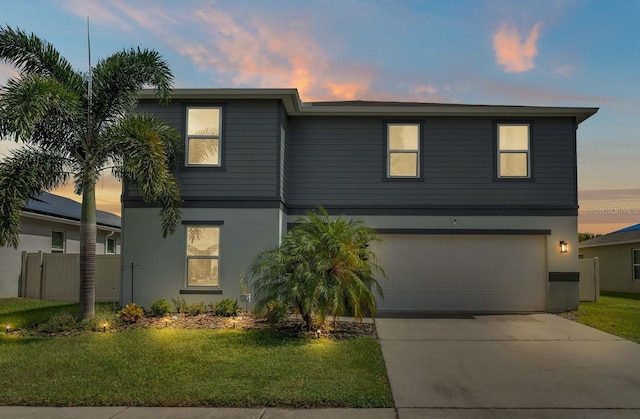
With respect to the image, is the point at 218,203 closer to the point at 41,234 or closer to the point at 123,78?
the point at 123,78

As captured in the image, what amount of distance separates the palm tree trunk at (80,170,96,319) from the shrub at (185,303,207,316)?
2.10 m

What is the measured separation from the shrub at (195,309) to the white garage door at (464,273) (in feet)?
14.9

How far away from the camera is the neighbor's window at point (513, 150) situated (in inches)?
532

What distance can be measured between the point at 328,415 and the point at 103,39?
10.7 metres

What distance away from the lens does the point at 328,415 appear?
18.0 ft

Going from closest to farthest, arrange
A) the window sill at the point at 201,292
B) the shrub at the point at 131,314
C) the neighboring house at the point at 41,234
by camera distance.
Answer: the shrub at the point at 131,314
the window sill at the point at 201,292
the neighboring house at the point at 41,234

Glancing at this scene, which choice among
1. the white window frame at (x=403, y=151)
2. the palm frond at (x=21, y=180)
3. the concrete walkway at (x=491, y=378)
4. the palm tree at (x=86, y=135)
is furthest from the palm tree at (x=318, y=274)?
the palm frond at (x=21, y=180)

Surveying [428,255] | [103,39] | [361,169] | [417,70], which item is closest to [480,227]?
[428,255]

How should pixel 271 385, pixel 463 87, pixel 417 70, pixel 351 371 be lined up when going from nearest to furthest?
pixel 271 385
pixel 351 371
pixel 417 70
pixel 463 87

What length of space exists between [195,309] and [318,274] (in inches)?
157

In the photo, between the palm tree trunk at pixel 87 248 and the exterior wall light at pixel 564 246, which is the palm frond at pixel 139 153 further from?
the exterior wall light at pixel 564 246

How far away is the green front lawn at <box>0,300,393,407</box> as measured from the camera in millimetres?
5977

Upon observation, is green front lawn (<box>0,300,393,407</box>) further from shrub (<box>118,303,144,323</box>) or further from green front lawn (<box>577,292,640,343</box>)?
green front lawn (<box>577,292,640,343</box>)

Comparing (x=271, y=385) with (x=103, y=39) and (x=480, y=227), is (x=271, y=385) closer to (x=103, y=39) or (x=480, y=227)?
(x=480, y=227)
